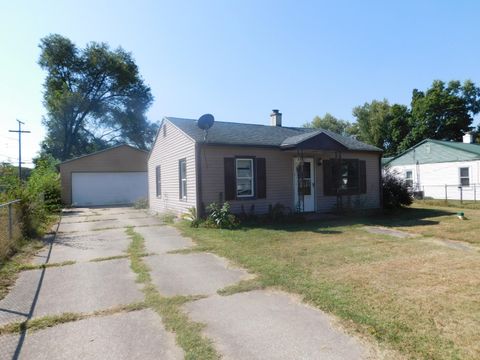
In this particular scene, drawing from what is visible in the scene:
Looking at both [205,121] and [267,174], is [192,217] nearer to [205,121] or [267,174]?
[267,174]

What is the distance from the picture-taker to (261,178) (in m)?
11.4

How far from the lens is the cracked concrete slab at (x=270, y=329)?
111 inches

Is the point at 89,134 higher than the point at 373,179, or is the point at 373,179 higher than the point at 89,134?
the point at 89,134

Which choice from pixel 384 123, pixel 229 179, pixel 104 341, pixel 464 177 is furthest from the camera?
pixel 384 123

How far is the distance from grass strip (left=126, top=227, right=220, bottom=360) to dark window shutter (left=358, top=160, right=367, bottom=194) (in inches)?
416

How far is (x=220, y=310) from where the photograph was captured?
12.3 ft

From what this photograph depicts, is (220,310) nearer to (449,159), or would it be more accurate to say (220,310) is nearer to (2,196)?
(2,196)

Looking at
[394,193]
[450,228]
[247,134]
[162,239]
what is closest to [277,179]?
[247,134]

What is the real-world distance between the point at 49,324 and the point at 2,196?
22.4 ft

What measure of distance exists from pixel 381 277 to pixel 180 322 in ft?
10.0

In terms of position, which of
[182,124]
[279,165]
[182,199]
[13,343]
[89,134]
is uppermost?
[89,134]

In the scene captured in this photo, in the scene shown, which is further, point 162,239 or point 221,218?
point 221,218

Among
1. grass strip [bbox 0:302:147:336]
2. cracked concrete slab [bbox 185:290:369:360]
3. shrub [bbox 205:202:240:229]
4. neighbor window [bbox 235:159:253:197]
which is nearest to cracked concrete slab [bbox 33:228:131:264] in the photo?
shrub [bbox 205:202:240:229]

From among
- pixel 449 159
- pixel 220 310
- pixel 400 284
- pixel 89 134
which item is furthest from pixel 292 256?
pixel 89 134
